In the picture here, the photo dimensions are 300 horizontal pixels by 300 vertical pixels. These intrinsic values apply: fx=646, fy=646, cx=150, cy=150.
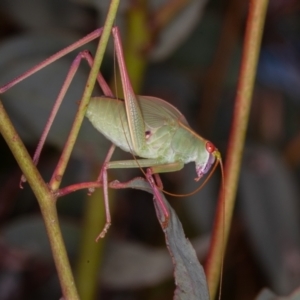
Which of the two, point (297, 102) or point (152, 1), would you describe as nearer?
point (152, 1)

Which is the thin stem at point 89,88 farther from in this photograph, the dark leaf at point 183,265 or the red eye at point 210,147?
the red eye at point 210,147

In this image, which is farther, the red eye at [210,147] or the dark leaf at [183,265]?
the red eye at [210,147]

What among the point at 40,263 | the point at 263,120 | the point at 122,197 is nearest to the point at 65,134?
the point at 40,263

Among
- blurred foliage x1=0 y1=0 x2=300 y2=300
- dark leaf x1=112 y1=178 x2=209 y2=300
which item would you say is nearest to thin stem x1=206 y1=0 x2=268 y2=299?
dark leaf x1=112 y1=178 x2=209 y2=300

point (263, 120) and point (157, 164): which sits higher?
point (157, 164)

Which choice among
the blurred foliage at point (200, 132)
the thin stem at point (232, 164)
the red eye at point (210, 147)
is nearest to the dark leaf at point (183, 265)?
Result: the thin stem at point (232, 164)

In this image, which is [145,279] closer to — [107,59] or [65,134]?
[65,134]

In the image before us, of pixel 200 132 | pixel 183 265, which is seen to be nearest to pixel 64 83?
pixel 183 265

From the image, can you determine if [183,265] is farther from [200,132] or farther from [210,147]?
[200,132]
